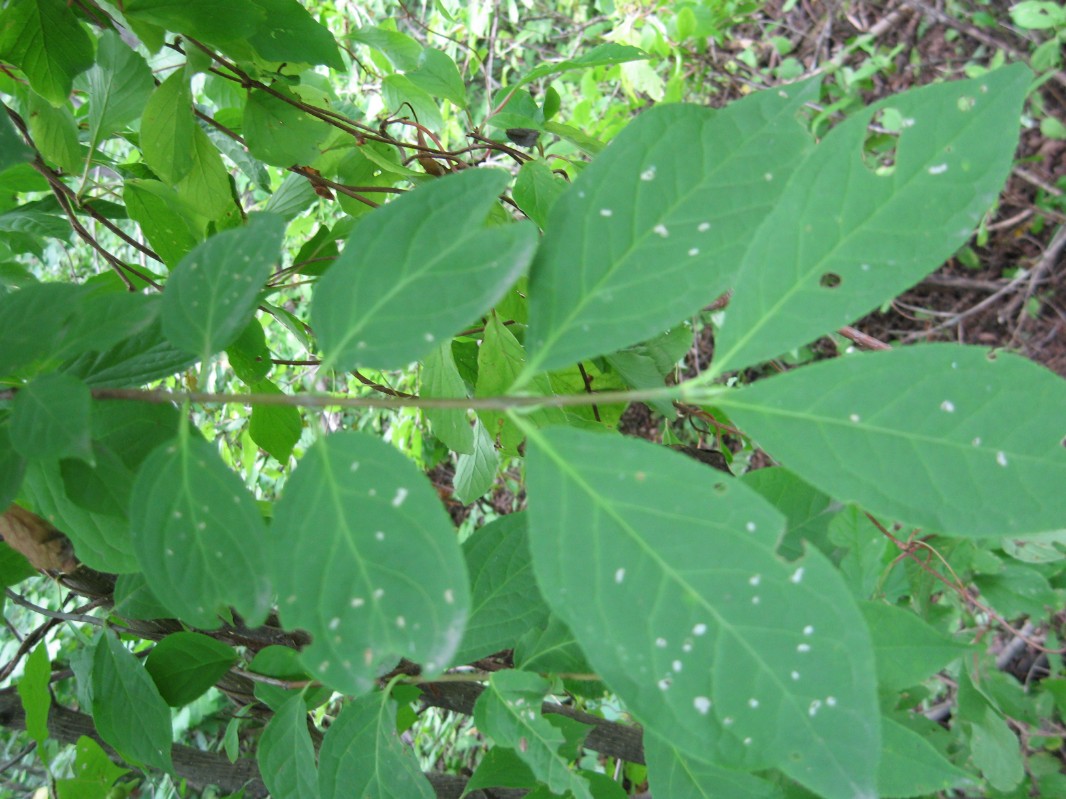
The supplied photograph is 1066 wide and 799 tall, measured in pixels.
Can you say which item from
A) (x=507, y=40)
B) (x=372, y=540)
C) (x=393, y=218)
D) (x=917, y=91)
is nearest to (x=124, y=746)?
(x=372, y=540)

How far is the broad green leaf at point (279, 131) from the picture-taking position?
3.18 feet

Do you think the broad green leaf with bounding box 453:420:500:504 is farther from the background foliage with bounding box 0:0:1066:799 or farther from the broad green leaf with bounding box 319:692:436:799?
the broad green leaf with bounding box 319:692:436:799

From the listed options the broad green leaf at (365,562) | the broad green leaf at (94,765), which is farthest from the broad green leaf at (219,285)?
the broad green leaf at (94,765)

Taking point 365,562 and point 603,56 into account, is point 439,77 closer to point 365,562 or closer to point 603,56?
point 603,56

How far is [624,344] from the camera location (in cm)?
50

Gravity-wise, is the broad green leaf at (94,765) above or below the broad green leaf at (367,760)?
below

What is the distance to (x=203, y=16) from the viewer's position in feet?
2.71

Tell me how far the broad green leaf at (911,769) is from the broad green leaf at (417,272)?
54cm

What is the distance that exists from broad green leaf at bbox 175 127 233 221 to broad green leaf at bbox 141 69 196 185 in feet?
0.18

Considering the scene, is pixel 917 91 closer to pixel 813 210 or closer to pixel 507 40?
pixel 813 210

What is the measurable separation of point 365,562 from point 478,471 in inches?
29.1

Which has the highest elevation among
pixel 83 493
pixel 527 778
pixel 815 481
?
pixel 815 481

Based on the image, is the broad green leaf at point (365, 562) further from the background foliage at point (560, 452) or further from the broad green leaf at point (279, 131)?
the broad green leaf at point (279, 131)

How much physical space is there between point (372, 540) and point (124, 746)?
61cm
